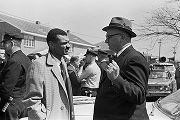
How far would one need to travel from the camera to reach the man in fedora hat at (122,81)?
2.79m

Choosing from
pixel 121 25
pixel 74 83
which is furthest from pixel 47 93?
pixel 74 83

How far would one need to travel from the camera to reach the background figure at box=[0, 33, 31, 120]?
14.4 feet

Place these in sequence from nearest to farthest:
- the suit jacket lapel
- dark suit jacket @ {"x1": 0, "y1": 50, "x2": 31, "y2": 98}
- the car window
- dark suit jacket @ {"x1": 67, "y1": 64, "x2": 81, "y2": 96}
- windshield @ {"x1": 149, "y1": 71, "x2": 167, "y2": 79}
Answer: the suit jacket lapel → the car window → dark suit jacket @ {"x1": 0, "y1": 50, "x2": 31, "y2": 98} → dark suit jacket @ {"x1": 67, "y1": 64, "x2": 81, "y2": 96} → windshield @ {"x1": 149, "y1": 71, "x2": 167, "y2": 79}

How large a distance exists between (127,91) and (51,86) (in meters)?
0.86

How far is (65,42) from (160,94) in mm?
10051

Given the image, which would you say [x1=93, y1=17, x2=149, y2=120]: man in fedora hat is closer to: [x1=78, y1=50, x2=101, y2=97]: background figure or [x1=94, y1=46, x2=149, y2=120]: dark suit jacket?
[x1=94, y1=46, x2=149, y2=120]: dark suit jacket

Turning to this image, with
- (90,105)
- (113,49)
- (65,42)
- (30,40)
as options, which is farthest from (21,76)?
(30,40)

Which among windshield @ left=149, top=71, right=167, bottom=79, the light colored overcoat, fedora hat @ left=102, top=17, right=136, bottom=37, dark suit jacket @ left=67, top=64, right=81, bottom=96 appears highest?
fedora hat @ left=102, top=17, right=136, bottom=37

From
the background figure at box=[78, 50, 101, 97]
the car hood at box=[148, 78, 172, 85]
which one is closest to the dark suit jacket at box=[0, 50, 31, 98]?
the background figure at box=[78, 50, 101, 97]

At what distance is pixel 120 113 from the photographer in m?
2.95

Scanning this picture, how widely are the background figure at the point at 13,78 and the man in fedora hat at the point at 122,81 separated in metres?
1.63

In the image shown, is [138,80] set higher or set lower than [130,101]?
higher

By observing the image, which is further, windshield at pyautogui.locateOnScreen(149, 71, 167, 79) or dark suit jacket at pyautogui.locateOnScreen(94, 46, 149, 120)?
windshield at pyautogui.locateOnScreen(149, 71, 167, 79)

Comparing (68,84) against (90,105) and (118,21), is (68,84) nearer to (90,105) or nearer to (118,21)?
(118,21)
